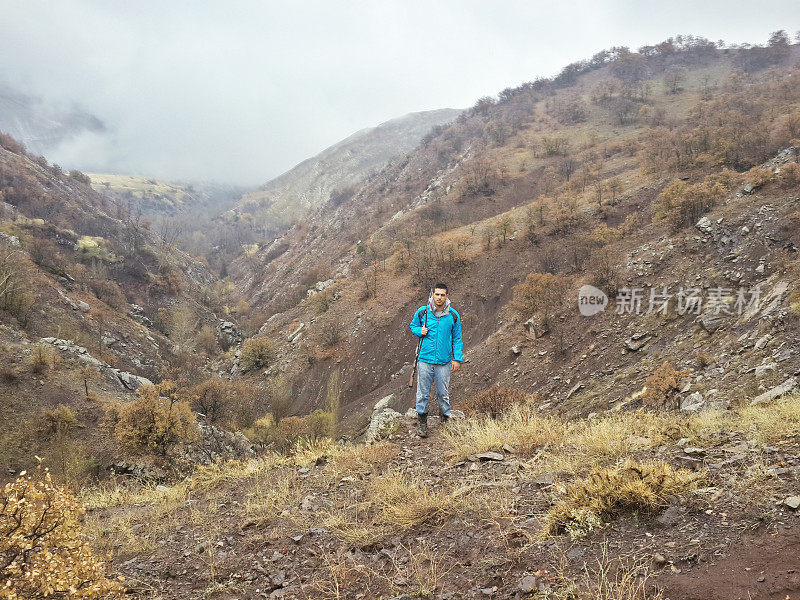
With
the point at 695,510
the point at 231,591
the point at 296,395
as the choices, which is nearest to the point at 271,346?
the point at 296,395

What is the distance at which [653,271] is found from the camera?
45.6ft

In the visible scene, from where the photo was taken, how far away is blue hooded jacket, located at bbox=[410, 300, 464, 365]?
574 cm

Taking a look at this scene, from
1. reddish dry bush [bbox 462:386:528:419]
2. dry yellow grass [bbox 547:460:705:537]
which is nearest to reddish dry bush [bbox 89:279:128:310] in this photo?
reddish dry bush [bbox 462:386:528:419]

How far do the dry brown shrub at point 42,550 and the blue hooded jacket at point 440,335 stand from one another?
4.19 meters

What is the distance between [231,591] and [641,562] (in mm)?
2920

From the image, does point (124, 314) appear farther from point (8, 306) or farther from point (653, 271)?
point (653, 271)

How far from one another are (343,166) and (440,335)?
4404 inches

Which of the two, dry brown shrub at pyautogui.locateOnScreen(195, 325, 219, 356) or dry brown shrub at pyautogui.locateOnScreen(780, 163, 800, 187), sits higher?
dry brown shrub at pyautogui.locateOnScreen(780, 163, 800, 187)

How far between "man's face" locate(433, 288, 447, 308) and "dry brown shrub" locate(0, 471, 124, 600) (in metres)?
4.46

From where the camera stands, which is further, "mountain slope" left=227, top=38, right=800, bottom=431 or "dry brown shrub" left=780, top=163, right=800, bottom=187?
"dry brown shrub" left=780, top=163, right=800, bottom=187

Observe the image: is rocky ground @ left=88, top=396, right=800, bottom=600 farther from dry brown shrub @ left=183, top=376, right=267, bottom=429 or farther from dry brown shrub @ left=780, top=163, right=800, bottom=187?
dry brown shrub @ left=780, top=163, right=800, bottom=187

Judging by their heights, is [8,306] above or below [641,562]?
above

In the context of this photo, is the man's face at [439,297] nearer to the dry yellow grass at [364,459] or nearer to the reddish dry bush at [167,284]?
the dry yellow grass at [364,459]

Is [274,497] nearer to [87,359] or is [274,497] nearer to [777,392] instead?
→ [777,392]
